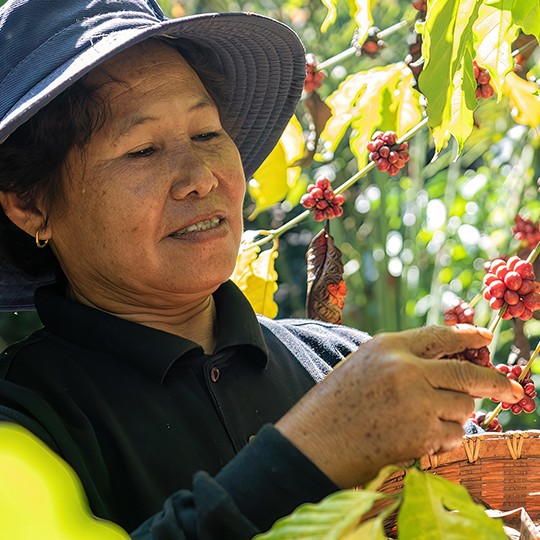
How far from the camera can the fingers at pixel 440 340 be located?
0.80 meters

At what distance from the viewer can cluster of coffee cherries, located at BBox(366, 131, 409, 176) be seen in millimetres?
1357

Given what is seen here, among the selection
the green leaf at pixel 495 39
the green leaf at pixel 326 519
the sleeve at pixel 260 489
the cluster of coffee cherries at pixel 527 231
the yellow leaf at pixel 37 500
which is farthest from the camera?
the cluster of coffee cherries at pixel 527 231

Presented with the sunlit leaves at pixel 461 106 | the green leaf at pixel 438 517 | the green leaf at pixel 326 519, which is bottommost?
the green leaf at pixel 438 517

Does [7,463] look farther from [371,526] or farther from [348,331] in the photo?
[348,331]

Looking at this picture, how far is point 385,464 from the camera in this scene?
76 centimetres

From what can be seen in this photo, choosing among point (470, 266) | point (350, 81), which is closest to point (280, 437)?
point (350, 81)

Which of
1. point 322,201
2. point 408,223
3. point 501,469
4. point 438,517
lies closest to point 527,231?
point 322,201

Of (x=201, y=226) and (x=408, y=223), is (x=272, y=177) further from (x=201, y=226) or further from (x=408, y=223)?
(x=408, y=223)

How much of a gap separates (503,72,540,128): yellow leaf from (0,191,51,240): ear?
688 mm

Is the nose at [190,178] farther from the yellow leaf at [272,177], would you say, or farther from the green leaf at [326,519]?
the green leaf at [326,519]

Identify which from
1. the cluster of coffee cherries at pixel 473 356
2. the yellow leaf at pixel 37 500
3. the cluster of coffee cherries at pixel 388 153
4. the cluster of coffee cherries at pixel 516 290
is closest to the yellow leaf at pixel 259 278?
the cluster of coffee cherries at pixel 388 153

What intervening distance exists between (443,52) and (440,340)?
337 millimetres

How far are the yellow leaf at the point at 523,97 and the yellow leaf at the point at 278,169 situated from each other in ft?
1.31

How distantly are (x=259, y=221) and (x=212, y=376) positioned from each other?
6.35 feet
